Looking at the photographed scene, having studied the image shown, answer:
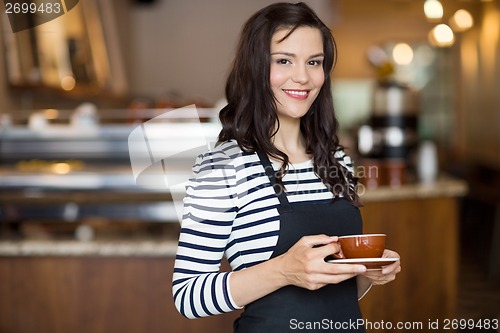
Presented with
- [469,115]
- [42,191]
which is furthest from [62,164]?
[469,115]

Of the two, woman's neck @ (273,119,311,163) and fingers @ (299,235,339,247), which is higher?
woman's neck @ (273,119,311,163)

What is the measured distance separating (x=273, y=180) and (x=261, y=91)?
0.64ft

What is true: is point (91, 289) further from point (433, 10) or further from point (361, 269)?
point (433, 10)

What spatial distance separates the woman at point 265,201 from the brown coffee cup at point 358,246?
0.9 inches

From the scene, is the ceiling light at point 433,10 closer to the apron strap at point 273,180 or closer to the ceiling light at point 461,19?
the ceiling light at point 461,19

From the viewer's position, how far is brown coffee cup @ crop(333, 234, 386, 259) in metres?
1.43

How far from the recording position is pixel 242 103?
1.60m

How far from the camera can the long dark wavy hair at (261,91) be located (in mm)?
1572

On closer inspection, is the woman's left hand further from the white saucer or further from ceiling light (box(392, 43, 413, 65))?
ceiling light (box(392, 43, 413, 65))

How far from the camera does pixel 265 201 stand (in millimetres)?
1550

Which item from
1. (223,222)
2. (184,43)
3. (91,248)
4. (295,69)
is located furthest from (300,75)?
(184,43)

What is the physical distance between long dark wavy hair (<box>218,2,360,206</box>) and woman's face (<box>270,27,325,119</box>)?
13mm

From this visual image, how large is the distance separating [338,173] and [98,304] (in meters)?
1.80

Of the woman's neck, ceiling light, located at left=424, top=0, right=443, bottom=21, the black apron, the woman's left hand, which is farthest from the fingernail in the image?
ceiling light, located at left=424, top=0, right=443, bottom=21
